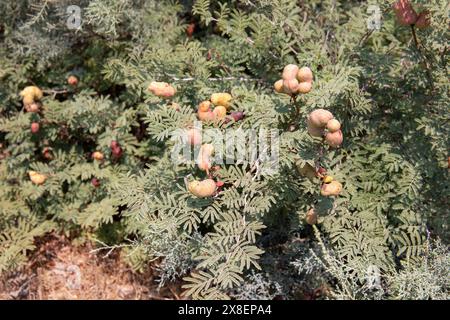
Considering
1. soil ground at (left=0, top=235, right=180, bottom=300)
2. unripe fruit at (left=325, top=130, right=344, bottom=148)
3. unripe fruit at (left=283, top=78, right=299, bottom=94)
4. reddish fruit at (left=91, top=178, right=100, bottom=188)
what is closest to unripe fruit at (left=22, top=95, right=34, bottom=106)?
reddish fruit at (left=91, top=178, right=100, bottom=188)

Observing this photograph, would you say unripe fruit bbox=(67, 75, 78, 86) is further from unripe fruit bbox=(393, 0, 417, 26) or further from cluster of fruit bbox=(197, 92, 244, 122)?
unripe fruit bbox=(393, 0, 417, 26)

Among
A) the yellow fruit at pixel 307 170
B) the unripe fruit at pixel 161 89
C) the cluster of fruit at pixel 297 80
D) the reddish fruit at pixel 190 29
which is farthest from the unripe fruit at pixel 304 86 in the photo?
the reddish fruit at pixel 190 29

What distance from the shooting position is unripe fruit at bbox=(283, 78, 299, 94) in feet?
4.14

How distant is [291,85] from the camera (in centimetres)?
126

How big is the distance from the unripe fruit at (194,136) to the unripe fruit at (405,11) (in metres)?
0.68

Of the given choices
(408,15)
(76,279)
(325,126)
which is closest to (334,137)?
(325,126)

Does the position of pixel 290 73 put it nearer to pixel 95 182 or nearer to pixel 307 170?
pixel 307 170

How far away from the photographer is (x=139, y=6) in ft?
6.70

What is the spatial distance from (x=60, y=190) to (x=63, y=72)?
0.53 m

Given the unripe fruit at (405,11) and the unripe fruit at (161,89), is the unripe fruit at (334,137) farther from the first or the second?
the unripe fruit at (161,89)

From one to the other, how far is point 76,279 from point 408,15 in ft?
5.63

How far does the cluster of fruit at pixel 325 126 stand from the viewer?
121 centimetres

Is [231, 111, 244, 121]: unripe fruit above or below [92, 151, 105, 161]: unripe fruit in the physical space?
above
